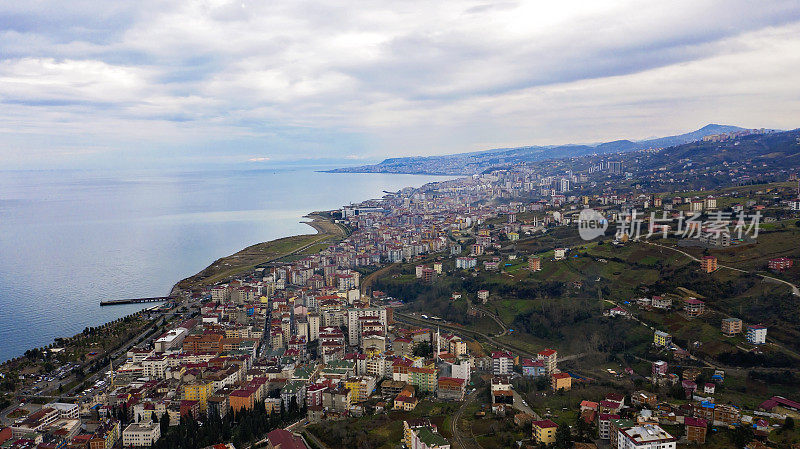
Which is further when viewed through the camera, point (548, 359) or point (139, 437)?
point (548, 359)

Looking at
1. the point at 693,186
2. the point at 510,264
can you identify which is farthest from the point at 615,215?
the point at 693,186

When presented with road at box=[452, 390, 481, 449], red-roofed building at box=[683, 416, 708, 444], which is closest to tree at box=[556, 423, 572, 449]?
road at box=[452, 390, 481, 449]

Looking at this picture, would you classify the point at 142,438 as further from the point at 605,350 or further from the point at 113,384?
the point at 605,350

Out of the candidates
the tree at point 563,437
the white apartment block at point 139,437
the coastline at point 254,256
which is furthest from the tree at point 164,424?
the coastline at point 254,256

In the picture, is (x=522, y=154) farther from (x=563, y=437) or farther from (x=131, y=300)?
(x=563, y=437)

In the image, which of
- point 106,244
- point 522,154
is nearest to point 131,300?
point 106,244

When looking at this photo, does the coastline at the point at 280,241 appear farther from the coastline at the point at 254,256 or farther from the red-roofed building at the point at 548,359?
the red-roofed building at the point at 548,359
